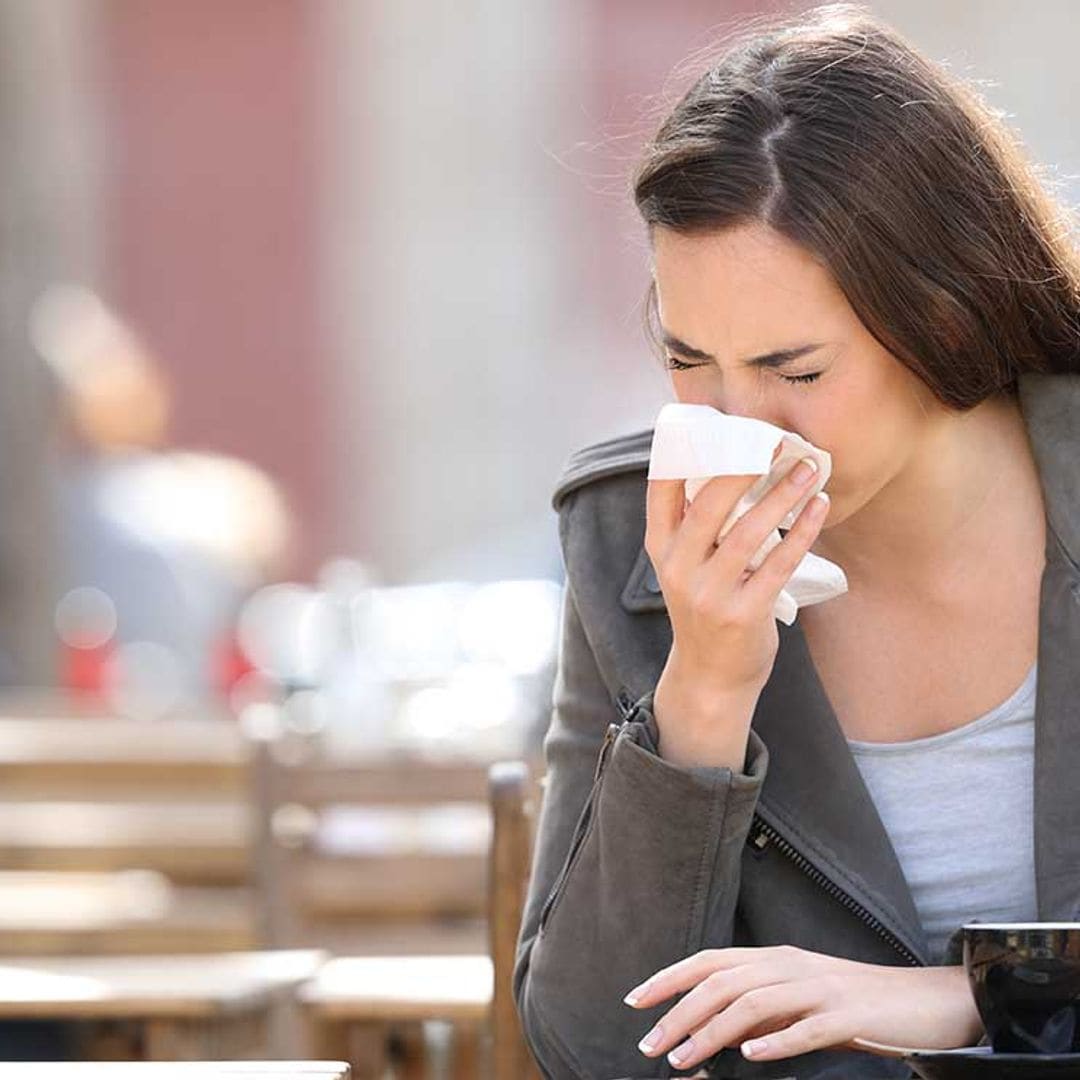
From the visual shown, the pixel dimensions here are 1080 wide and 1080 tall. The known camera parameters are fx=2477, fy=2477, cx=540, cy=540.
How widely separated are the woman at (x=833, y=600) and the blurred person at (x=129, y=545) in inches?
193

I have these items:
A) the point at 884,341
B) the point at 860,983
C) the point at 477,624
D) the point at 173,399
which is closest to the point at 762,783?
the point at 860,983

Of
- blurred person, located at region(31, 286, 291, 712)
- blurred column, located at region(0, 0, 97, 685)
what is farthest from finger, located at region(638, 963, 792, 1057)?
blurred column, located at region(0, 0, 97, 685)

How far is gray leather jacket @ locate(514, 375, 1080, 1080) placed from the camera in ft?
6.35

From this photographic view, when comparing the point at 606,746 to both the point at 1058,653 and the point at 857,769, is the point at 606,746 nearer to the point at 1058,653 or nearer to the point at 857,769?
the point at 857,769

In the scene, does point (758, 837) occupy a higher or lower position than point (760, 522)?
lower

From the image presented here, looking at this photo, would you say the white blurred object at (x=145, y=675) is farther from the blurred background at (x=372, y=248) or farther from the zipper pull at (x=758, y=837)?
the zipper pull at (x=758, y=837)

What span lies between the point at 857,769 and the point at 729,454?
0.36m

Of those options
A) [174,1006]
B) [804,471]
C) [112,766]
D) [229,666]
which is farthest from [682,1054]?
[229,666]

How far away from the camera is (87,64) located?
45.5 ft

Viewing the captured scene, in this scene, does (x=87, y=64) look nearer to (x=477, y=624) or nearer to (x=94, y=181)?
(x=94, y=181)

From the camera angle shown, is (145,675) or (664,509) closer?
(664,509)

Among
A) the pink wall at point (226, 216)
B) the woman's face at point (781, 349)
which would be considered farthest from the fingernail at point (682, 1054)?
the pink wall at point (226, 216)

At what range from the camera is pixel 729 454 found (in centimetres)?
185

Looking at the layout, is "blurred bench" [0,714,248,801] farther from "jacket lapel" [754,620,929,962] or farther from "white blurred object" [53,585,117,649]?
"white blurred object" [53,585,117,649]
